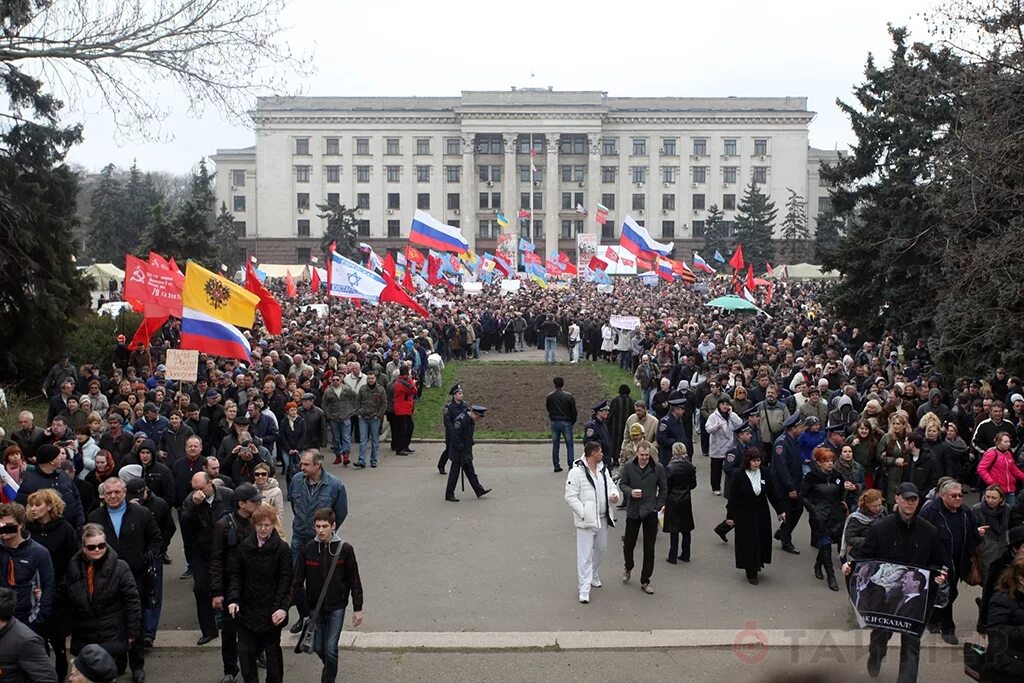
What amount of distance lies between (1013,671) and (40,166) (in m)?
17.8

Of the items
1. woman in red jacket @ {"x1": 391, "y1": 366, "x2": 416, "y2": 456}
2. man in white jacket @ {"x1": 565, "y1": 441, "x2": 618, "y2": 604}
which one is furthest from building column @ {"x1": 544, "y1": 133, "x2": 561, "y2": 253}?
man in white jacket @ {"x1": 565, "y1": 441, "x2": 618, "y2": 604}

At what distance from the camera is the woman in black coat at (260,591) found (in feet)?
20.2

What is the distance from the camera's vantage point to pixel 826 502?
8.73 m

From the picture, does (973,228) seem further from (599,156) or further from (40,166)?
(599,156)

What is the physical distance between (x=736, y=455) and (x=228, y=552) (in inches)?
198

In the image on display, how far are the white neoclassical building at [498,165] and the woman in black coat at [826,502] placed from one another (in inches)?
3291

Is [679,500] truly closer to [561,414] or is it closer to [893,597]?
[893,597]

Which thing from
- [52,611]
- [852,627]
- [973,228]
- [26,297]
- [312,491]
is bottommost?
[852,627]

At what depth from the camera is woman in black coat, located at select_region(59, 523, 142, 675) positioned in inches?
234

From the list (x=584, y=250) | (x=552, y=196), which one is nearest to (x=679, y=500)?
(x=584, y=250)

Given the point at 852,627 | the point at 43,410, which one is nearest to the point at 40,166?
the point at 43,410

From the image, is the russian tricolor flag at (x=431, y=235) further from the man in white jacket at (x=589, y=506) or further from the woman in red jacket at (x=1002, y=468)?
the woman in red jacket at (x=1002, y=468)

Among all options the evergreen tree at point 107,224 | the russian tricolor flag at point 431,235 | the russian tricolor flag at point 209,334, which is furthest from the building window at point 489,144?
the russian tricolor flag at point 209,334

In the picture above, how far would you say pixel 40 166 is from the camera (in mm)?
17594
